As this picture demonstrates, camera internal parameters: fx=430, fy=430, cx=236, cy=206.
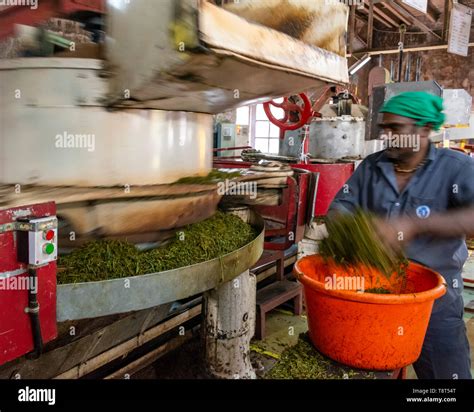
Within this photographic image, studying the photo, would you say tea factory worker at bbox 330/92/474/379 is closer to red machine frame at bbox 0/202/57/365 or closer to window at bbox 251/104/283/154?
red machine frame at bbox 0/202/57/365

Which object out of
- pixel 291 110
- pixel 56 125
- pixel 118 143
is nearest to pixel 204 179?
pixel 118 143

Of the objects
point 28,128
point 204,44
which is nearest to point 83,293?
point 28,128

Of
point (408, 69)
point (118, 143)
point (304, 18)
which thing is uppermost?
point (408, 69)

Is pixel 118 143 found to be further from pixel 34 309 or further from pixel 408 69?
pixel 408 69

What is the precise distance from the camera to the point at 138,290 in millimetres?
1371

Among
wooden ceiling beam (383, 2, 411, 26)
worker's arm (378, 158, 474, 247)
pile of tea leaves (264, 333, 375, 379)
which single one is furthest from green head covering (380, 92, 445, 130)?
wooden ceiling beam (383, 2, 411, 26)

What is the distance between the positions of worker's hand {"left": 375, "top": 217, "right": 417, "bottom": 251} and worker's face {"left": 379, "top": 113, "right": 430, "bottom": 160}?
326 millimetres

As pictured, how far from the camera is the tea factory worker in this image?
180cm

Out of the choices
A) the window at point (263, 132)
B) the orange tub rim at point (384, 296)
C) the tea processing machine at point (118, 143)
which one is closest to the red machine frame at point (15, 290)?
the tea processing machine at point (118, 143)

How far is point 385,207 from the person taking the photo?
1.99 meters

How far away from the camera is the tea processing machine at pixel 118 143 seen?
3.91 ft

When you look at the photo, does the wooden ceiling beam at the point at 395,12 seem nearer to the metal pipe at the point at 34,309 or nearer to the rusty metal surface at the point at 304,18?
the rusty metal surface at the point at 304,18

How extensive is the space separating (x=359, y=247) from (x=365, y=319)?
30 centimetres

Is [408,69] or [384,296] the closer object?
[384,296]
